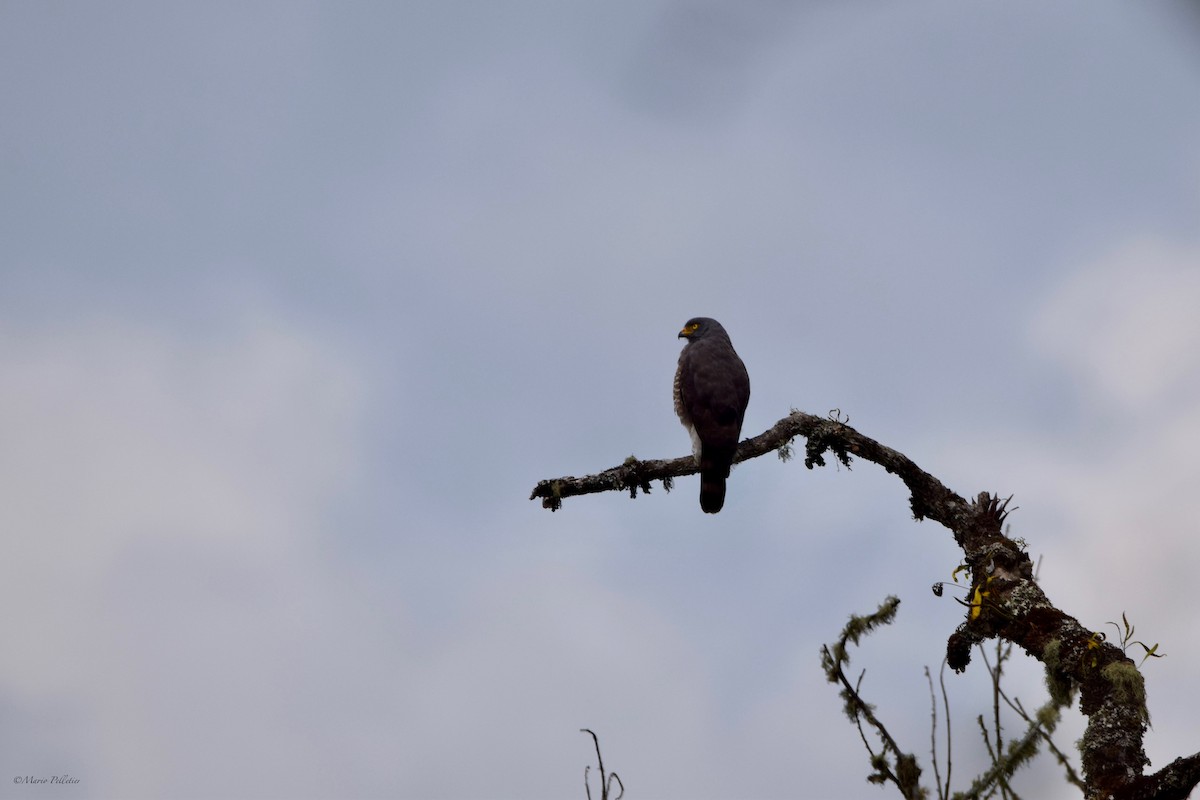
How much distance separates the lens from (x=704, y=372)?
9688 mm

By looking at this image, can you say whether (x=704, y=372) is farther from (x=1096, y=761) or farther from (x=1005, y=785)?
(x=1005, y=785)

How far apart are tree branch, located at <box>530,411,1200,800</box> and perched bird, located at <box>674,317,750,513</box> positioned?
18 centimetres

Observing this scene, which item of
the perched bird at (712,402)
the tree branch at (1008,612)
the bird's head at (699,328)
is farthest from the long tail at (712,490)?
the bird's head at (699,328)

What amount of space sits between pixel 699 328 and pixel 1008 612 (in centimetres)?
584

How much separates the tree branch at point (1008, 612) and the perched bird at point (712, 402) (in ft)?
0.57

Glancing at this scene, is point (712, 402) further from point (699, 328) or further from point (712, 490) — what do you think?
point (699, 328)

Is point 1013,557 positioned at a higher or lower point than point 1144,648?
higher

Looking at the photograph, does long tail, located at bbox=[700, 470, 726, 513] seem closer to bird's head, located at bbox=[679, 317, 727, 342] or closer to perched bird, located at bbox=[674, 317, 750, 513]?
perched bird, located at bbox=[674, 317, 750, 513]

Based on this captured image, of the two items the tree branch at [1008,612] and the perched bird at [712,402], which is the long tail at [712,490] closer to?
the perched bird at [712,402]

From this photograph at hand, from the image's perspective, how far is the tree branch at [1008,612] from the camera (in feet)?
17.5

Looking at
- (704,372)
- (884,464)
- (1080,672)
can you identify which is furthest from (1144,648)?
(704,372)

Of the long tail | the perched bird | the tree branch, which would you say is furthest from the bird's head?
the tree branch

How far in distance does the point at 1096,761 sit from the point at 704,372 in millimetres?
5030

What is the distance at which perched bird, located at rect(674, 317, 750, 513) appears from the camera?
846 cm
